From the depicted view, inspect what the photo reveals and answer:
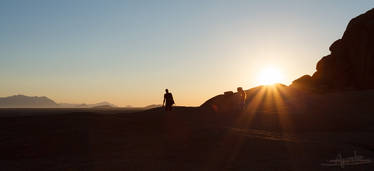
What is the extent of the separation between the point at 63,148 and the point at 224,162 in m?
5.76

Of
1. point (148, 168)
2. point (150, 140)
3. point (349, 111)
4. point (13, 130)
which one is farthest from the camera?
point (349, 111)

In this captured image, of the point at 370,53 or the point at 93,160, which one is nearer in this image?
the point at 93,160

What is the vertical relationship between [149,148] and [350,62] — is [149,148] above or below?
below

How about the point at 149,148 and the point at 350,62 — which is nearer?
the point at 149,148

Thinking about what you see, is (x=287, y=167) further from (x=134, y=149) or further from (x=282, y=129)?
(x=282, y=129)

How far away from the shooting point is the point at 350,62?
5997 cm

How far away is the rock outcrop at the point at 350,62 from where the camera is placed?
53.7 metres

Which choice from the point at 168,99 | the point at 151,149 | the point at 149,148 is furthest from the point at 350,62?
the point at 151,149

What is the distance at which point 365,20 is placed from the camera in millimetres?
56906

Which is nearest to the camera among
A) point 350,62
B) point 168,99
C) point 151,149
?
point 151,149

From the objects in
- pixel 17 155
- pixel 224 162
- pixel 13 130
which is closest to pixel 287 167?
pixel 224 162

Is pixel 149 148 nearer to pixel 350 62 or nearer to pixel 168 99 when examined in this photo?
pixel 168 99

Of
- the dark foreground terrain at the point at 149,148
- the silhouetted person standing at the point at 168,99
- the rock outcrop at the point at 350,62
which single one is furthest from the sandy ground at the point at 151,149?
the rock outcrop at the point at 350,62

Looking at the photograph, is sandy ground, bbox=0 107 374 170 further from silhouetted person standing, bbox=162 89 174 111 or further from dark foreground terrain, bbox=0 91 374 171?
silhouetted person standing, bbox=162 89 174 111
